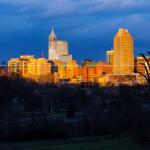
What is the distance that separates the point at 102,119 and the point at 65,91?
3130cm

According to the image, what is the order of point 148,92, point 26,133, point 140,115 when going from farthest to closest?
point 26,133, point 140,115, point 148,92

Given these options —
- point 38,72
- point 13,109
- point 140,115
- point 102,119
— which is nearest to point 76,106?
point 13,109

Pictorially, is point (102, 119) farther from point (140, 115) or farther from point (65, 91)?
point (65, 91)

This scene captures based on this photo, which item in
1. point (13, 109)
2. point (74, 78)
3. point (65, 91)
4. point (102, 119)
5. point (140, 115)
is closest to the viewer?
point (140, 115)

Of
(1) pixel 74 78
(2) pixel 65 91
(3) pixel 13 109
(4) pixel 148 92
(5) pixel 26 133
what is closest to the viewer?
(4) pixel 148 92

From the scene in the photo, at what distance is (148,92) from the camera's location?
17844mm

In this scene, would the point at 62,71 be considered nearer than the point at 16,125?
No

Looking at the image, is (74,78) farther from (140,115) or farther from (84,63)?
(140,115)

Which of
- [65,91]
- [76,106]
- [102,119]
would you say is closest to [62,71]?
[65,91]

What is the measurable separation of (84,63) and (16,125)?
60586 mm

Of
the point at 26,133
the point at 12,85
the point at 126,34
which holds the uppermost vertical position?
the point at 126,34

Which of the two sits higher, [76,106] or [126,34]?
[126,34]

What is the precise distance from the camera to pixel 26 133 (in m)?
36.0

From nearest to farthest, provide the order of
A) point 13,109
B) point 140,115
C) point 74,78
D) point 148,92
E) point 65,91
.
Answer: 1. point 148,92
2. point 140,115
3. point 13,109
4. point 65,91
5. point 74,78
